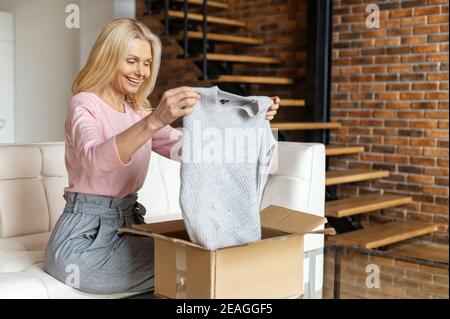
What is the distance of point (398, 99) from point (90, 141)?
121 inches

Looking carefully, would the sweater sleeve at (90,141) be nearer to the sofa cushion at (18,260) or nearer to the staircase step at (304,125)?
the sofa cushion at (18,260)

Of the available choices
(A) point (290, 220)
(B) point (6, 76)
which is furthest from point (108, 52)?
(B) point (6, 76)

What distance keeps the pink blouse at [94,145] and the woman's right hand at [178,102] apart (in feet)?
0.78

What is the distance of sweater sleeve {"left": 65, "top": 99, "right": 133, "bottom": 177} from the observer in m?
1.43

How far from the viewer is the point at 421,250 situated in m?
4.02

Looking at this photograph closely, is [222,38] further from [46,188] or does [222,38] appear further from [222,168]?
[222,168]

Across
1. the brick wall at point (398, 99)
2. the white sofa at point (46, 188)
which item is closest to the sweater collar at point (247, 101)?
the white sofa at point (46, 188)

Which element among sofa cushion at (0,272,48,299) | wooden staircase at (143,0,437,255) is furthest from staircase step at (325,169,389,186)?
sofa cushion at (0,272,48,299)

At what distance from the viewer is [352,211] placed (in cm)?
379

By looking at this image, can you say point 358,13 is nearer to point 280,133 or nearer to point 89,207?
point 280,133

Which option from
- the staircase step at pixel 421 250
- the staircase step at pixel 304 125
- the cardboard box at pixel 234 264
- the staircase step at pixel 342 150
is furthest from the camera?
the staircase step at pixel 342 150

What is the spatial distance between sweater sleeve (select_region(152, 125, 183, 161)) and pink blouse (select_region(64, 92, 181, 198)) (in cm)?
9

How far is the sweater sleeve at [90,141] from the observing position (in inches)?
56.5

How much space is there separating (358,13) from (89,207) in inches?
124
